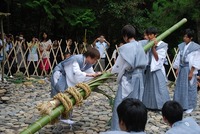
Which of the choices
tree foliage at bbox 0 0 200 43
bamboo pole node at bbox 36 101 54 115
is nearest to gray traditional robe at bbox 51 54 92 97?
bamboo pole node at bbox 36 101 54 115

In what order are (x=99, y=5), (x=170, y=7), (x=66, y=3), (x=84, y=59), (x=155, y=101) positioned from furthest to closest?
(x=99, y=5), (x=66, y=3), (x=170, y=7), (x=155, y=101), (x=84, y=59)

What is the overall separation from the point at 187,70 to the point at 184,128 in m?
3.61

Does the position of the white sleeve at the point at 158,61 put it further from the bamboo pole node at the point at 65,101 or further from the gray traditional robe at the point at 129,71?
the bamboo pole node at the point at 65,101

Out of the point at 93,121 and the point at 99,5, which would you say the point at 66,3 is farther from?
the point at 93,121

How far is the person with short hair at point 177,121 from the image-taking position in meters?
2.74

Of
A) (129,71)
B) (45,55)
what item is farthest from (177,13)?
(129,71)

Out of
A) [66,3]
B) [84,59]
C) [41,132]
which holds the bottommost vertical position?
[41,132]

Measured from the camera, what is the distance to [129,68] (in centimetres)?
447

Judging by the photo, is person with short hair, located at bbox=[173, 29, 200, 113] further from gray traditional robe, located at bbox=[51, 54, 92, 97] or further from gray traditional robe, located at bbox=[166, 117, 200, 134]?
gray traditional robe, located at bbox=[166, 117, 200, 134]

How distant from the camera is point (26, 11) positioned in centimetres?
1416

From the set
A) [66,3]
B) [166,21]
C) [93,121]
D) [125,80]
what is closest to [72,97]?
[125,80]

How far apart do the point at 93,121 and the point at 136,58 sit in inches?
62.1

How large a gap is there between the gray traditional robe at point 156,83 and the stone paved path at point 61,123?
0.67 ft

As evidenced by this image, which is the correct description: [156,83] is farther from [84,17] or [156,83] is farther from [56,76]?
[84,17]
